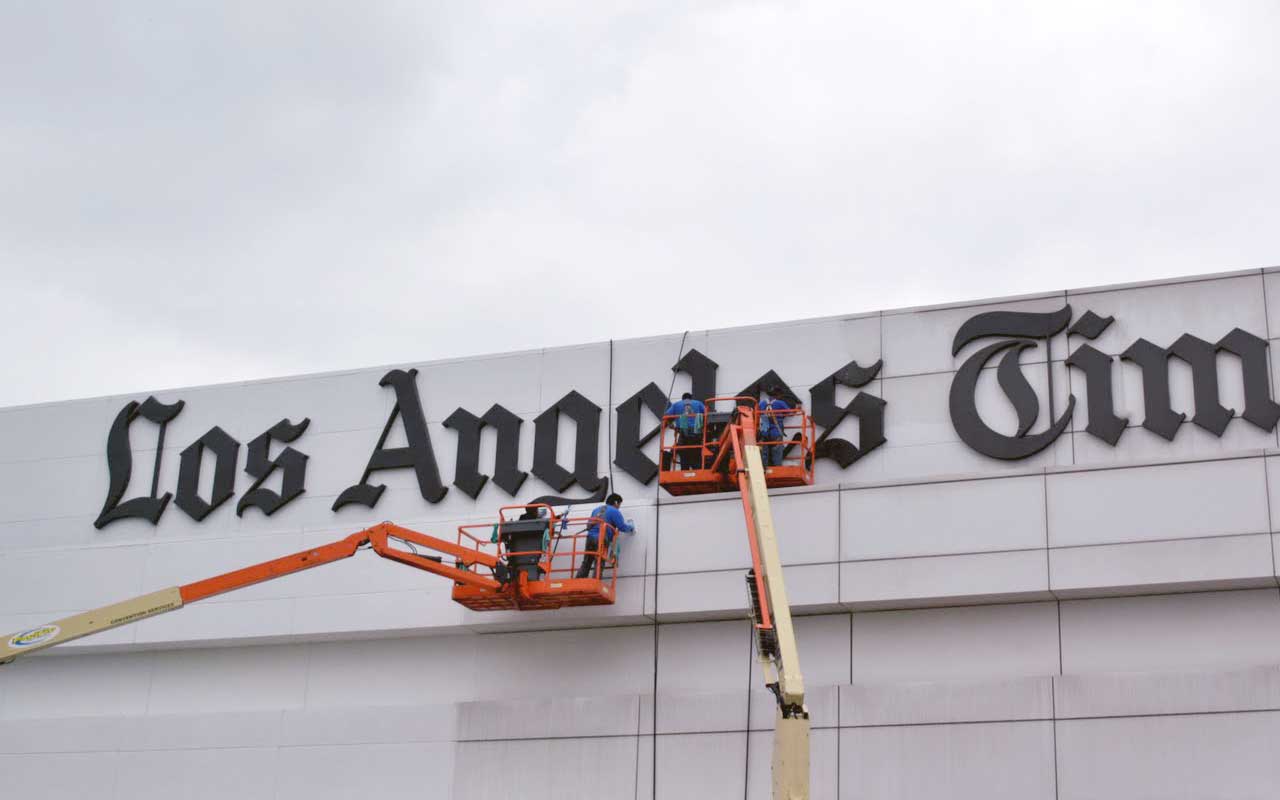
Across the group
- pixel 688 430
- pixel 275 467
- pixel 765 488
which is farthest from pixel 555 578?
pixel 275 467

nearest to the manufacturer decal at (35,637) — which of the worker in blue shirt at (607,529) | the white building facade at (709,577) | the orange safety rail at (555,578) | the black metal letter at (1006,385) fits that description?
the white building facade at (709,577)

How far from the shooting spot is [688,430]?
29.8 metres

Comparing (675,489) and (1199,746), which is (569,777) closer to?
(675,489)

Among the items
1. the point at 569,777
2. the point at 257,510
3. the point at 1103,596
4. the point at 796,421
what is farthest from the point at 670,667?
the point at 257,510

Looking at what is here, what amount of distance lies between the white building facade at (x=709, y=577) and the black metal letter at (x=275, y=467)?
6 cm

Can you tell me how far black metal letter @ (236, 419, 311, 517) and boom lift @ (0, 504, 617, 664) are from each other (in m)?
2.91

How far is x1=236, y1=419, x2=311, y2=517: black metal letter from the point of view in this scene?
33312 millimetres

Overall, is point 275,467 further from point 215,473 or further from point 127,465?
point 127,465

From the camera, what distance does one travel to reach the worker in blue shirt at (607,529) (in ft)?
95.1

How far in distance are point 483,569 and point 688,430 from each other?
14.3 feet

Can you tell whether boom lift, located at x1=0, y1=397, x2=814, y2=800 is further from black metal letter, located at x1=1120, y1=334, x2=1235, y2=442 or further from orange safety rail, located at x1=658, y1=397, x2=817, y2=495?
black metal letter, located at x1=1120, y1=334, x2=1235, y2=442

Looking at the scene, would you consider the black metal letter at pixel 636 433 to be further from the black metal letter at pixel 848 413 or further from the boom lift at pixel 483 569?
the black metal letter at pixel 848 413

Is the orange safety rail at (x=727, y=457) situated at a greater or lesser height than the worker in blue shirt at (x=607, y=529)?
greater

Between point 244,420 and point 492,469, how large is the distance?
5480mm
